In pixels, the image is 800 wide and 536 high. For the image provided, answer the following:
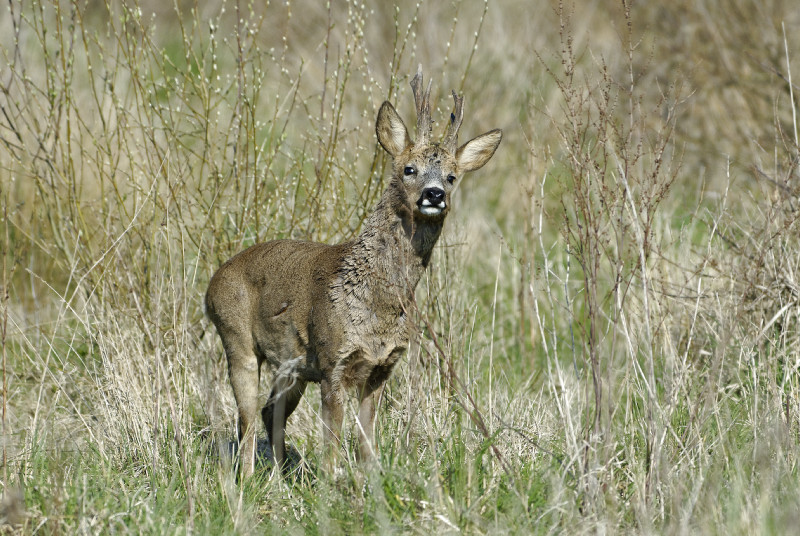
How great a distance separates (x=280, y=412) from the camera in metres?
5.52

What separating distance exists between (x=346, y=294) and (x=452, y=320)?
1.31 metres

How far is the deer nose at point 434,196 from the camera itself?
192 inches

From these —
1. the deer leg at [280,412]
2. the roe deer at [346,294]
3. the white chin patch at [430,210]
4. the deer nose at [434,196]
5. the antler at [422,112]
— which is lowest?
the deer leg at [280,412]

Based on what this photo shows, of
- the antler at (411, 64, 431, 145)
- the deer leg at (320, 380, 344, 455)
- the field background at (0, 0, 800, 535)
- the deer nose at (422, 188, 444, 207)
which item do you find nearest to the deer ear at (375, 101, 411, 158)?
the antler at (411, 64, 431, 145)

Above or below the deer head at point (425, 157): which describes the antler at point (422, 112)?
above

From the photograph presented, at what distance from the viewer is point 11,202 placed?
7.79 metres

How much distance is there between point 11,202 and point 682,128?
646 cm

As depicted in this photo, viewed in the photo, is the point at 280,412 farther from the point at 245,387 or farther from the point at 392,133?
the point at 392,133

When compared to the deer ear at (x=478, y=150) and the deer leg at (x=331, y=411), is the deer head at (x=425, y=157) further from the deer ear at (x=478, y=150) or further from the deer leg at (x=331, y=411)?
the deer leg at (x=331, y=411)

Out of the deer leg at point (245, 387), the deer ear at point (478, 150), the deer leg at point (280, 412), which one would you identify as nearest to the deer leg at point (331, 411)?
the deer leg at point (280, 412)

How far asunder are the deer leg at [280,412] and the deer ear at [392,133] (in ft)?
4.47

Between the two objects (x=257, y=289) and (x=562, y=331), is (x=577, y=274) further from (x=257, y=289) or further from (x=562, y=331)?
(x=257, y=289)

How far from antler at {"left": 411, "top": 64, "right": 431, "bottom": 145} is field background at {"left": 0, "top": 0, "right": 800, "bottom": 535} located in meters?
0.68

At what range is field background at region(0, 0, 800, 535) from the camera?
13.8ft
